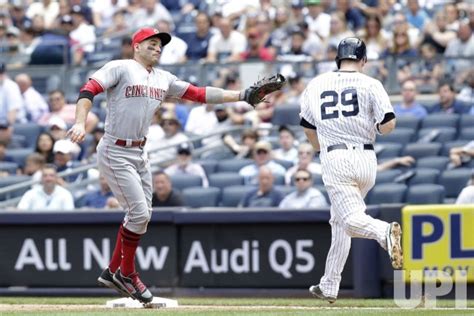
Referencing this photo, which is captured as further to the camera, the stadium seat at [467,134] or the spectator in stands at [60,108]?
the spectator in stands at [60,108]

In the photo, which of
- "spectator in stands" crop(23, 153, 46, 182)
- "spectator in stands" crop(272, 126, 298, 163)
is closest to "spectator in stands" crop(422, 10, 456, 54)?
"spectator in stands" crop(272, 126, 298, 163)

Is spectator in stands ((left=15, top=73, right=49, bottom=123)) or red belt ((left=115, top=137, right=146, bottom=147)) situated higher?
spectator in stands ((left=15, top=73, right=49, bottom=123))

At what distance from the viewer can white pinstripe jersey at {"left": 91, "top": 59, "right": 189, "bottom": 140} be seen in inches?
380

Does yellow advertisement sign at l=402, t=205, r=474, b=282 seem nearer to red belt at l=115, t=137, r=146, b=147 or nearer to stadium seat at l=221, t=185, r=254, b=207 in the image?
red belt at l=115, t=137, r=146, b=147

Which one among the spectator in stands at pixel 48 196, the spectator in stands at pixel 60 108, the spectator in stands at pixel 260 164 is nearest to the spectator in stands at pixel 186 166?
the spectator in stands at pixel 260 164

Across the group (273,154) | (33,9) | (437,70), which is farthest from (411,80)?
(33,9)

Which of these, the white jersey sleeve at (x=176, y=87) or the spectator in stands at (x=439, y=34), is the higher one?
the spectator in stands at (x=439, y=34)

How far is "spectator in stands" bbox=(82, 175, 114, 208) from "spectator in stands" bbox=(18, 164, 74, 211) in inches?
12.3

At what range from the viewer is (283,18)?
1795cm

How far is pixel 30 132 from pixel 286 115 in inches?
132

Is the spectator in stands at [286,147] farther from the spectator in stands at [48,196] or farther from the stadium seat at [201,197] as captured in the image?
the spectator in stands at [48,196]

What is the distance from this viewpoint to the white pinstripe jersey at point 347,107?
30.4 ft

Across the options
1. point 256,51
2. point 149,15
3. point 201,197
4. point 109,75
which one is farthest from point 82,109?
point 149,15

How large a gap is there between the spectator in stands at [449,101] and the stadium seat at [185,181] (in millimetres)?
2866
